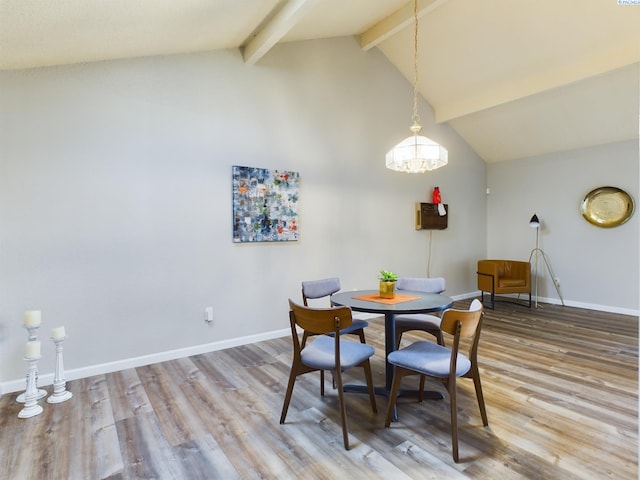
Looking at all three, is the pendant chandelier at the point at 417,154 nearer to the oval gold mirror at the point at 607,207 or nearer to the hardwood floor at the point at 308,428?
the hardwood floor at the point at 308,428

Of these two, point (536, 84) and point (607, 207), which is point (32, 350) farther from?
point (607, 207)

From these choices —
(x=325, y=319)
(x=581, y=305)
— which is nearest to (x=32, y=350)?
(x=325, y=319)

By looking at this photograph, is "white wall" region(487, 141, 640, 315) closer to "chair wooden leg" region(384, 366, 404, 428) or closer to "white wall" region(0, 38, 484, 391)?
"white wall" region(0, 38, 484, 391)

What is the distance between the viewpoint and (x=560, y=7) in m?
3.46

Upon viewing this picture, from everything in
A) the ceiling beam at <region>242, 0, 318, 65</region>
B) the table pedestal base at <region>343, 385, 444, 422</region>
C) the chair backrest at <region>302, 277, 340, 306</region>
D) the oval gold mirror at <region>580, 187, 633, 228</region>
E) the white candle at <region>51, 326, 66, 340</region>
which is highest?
the ceiling beam at <region>242, 0, 318, 65</region>

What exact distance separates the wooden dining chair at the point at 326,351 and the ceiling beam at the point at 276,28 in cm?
234

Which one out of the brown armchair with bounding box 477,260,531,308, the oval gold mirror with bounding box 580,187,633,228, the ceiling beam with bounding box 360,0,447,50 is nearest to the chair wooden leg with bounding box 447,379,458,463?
the ceiling beam with bounding box 360,0,447,50

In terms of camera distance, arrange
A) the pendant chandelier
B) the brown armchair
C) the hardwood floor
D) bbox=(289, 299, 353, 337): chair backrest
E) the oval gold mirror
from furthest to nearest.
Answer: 1. the brown armchair
2. the oval gold mirror
3. the pendant chandelier
4. bbox=(289, 299, 353, 337): chair backrest
5. the hardwood floor

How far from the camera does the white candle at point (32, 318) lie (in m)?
2.42

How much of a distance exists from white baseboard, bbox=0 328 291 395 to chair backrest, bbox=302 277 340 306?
1.02m

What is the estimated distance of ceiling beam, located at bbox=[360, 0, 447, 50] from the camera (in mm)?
3641

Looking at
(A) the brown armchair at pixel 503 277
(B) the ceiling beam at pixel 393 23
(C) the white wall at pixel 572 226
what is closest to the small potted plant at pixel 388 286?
(B) the ceiling beam at pixel 393 23

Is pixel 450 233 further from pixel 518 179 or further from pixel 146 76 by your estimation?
pixel 146 76

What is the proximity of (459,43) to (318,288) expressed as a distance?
3.61m
